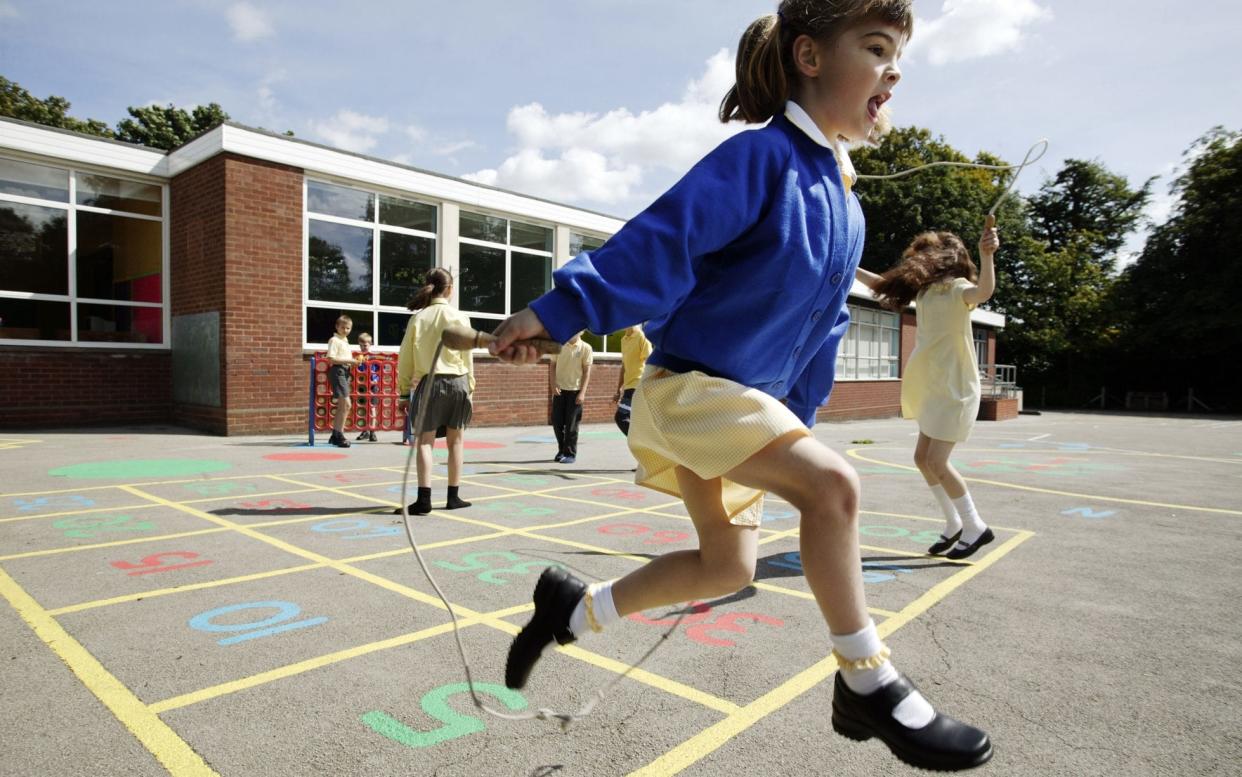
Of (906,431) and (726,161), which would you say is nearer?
(726,161)

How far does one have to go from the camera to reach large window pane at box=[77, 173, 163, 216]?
13.2 meters

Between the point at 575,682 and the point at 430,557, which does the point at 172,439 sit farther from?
the point at 575,682

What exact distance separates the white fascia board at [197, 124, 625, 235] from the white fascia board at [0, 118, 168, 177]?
1.57 ft

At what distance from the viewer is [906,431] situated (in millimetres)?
19141

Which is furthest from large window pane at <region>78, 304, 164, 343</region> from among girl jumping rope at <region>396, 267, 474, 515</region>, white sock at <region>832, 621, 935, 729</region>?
white sock at <region>832, 621, 935, 729</region>

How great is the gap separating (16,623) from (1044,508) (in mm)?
7442

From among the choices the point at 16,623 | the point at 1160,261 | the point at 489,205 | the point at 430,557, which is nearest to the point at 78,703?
the point at 16,623

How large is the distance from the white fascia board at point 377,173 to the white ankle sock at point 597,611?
480 inches

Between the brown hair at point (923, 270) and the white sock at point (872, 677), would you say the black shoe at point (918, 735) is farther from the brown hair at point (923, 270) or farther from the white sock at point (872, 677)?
the brown hair at point (923, 270)

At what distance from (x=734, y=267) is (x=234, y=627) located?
9.03ft

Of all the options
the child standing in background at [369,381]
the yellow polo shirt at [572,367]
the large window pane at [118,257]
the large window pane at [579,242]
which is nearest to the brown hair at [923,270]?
the yellow polo shirt at [572,367]

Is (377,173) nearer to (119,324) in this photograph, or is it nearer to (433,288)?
(119,324)

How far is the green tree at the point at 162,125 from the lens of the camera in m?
32.4

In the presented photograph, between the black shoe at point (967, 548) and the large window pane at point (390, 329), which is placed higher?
the large window pane at point (390, 329)
